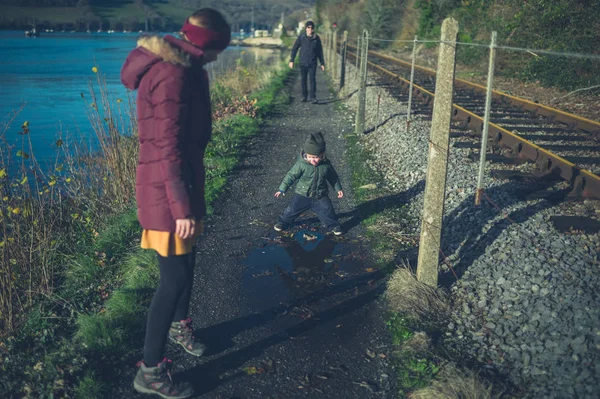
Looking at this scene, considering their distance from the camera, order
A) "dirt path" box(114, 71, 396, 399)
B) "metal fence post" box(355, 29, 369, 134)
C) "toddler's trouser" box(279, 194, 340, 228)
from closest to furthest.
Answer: "dirt path" box(114, 71, 396, 399)
"toddler's trouser" box(279, 194, 340, 228)
"metal fence post" box(355, 29, 369, 134)

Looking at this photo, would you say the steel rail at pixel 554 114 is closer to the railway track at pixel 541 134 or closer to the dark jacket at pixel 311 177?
the railway track at pixel 541 134

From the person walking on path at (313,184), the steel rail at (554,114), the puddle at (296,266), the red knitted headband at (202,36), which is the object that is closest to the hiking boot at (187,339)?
the puddle at (296,266)

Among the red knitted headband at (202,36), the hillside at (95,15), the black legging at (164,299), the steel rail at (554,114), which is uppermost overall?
the hillside at (95,15)

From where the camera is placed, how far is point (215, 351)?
3.77 meters

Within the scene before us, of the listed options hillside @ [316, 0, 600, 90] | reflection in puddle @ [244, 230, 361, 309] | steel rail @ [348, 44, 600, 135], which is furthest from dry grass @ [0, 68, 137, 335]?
steel rail @ [348, 44, 600, 135]

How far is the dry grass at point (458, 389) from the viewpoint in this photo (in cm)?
308

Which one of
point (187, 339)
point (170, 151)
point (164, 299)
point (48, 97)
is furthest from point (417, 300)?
point (48, 97)

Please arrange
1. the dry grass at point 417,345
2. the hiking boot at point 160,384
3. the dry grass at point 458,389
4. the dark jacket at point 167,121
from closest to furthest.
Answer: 1. the dark jacket at point 167,121
2. the dry grass at point 458,389
3. the hiking boot at point 160,384
4. the dry grass at point 417,345

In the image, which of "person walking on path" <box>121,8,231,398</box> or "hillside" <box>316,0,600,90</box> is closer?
"person walking on path" <box>121,8,231,398</box>

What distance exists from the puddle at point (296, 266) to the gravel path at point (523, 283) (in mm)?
629

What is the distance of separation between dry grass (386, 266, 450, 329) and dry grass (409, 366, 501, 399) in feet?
2.46

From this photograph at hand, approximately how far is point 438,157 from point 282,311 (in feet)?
5.82

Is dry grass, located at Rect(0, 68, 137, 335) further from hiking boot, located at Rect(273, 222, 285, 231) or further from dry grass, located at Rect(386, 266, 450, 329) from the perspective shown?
dry grass, located at Rect(386, 266, 450, 329)

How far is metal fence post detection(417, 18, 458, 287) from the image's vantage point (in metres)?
4.18
